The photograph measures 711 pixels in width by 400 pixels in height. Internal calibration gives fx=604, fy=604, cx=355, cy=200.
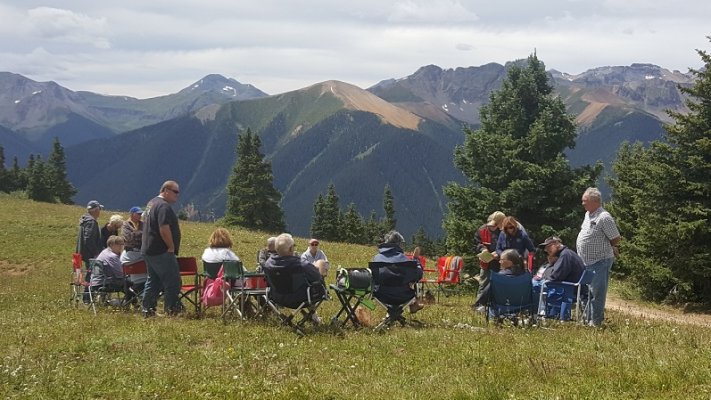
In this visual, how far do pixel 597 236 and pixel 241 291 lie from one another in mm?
6412

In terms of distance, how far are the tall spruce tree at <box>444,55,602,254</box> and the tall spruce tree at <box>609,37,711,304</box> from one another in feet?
7.55

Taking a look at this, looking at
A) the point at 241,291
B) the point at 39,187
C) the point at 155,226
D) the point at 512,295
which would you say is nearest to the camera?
the point at 512,295

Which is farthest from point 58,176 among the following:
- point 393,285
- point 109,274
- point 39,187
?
point 393,285

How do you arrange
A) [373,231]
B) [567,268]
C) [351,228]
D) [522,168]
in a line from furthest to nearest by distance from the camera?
[373,231]
[351,228]
[522,168]
[567,268]

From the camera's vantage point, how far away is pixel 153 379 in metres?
6.70

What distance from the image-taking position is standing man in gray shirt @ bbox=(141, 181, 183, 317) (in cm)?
1115

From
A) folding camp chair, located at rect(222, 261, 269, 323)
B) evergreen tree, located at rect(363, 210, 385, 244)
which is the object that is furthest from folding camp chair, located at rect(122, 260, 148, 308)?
evergreen tree, located at rect(363, 210, 385, 244)

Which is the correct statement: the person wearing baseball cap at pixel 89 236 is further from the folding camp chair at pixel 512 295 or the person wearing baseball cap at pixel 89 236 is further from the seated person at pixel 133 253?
the folding camp chair at pixel 512 295

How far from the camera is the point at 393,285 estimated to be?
10.5 m

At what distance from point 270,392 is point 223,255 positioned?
610 centimetres

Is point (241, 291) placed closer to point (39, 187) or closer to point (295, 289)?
point (295, 289)

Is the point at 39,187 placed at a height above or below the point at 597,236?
below

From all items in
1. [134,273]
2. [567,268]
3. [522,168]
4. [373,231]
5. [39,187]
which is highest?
[522,168]

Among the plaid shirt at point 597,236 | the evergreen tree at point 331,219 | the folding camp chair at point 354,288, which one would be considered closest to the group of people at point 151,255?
the folding camp chair at point 354,288
